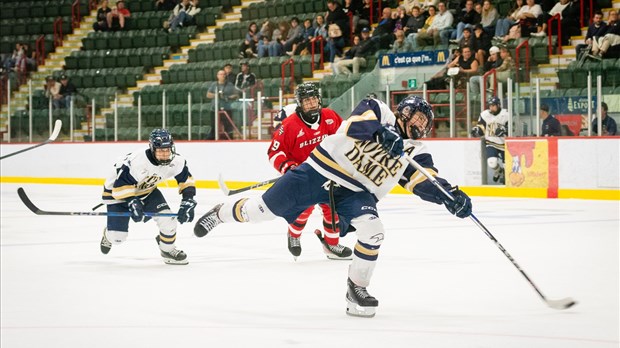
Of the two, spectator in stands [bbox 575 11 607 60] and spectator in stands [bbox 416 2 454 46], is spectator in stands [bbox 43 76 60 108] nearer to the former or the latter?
spectator in stands [bbox 416 2 454 46]

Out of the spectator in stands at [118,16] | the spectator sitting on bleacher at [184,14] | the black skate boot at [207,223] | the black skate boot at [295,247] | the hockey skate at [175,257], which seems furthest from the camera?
the spectator in stands at [118,16]

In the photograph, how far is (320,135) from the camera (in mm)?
6555

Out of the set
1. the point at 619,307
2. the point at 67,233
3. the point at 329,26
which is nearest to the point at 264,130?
the point at 329,26

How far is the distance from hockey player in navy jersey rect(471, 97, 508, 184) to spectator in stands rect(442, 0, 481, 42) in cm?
210

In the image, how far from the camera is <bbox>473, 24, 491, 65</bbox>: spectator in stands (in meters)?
12.5

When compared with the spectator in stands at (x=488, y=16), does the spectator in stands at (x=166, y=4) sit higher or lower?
higher

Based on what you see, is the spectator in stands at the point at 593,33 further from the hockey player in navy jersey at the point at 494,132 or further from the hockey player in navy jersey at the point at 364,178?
the hockey player in navy jersey at the point at 364,178

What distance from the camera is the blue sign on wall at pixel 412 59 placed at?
13.0 m

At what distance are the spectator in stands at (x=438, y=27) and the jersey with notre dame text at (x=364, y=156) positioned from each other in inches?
367

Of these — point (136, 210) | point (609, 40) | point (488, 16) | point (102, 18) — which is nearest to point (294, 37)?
point (488, 16)

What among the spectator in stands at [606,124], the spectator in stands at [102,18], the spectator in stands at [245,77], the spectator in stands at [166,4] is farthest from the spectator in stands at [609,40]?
the spectator in stands at [102,18]

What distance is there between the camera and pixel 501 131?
12.0m

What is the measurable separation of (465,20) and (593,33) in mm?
2219

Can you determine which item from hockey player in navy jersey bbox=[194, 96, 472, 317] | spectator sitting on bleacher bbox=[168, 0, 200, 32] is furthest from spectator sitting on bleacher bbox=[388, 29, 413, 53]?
hockey player in navy jersey bbox=[194, 96, 472, 317]
